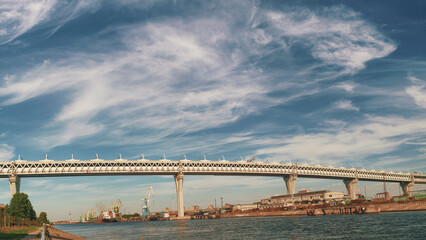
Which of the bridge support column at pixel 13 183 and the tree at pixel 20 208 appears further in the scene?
the bridge support column at pixel 13 183

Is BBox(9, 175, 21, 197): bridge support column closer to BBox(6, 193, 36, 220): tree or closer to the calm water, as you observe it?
BBox(6, 193, 36, 220): tree

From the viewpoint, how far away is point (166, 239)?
65.3 metres

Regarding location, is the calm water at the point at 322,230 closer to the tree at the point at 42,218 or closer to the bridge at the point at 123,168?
the bridge at the point at 123,168

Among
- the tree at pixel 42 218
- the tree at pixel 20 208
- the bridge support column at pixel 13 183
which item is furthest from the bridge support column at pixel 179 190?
the bridge support column at pixel 13 183

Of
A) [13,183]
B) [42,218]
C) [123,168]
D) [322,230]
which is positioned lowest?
[42,218]

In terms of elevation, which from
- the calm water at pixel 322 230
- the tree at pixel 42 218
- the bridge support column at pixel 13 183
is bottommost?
the tree at pixel 42 218

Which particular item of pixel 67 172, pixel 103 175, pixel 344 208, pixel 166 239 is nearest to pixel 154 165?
pixel 103 175

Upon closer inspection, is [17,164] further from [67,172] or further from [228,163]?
[228,163]

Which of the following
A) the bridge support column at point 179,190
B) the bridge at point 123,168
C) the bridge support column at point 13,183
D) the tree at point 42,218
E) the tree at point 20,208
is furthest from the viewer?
→ the bridge support column at point 179,190

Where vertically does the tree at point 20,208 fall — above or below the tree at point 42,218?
above

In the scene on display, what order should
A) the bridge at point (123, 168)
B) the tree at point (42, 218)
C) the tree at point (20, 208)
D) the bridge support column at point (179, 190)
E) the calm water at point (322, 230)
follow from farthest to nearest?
the bridge support column at point (179, 190), the tree at point (42, 218), the bridge at point (123, 168), the tree at point (20, 208), the calm water at point (322, 230)

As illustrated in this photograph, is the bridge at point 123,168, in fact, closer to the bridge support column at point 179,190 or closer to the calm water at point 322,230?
the bridge support column at point 179,190

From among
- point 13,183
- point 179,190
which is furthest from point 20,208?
point 179,190

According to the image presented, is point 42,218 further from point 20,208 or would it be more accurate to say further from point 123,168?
point 20,208
